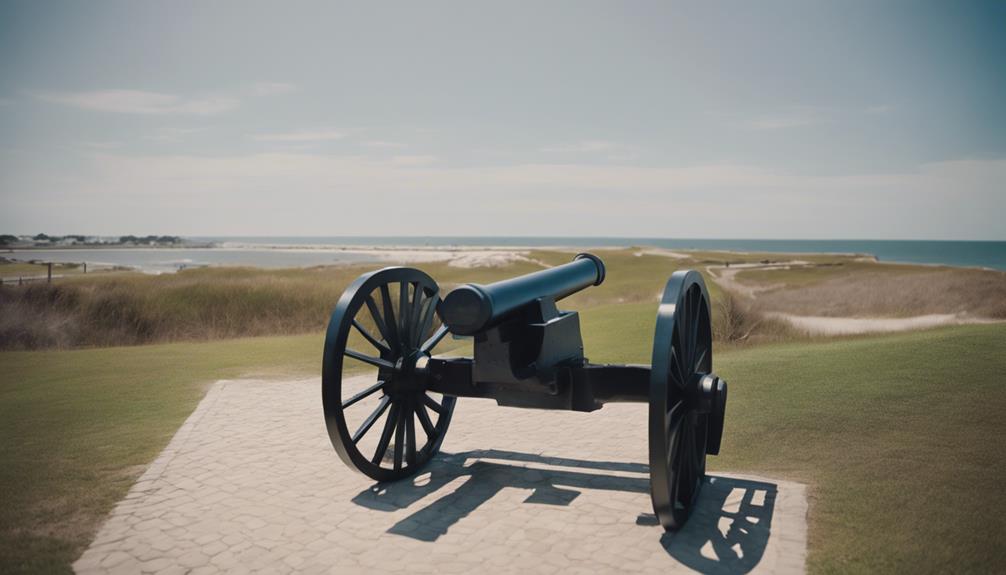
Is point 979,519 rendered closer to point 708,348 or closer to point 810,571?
point 810,571

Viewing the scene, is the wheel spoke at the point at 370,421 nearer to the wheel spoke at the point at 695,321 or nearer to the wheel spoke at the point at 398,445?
the wheel spoke at the point at 398,445

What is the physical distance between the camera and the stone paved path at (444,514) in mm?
4676

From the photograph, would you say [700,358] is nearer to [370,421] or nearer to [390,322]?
[390,322]

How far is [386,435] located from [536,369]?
151 cm

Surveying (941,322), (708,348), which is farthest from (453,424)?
(941,322)

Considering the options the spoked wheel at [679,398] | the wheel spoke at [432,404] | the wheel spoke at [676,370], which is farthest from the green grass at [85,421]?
the wheel spoke at [676,370]

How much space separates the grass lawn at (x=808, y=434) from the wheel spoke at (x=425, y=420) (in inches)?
103

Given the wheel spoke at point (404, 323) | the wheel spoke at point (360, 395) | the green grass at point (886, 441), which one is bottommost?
the green grass at point (886, 441)

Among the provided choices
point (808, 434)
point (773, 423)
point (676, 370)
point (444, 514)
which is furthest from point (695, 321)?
point (773, 423)

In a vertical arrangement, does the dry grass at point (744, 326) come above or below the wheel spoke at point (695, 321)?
below

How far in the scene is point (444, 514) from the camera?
5.54 m

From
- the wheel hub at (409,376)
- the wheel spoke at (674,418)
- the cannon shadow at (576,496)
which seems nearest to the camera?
the wheel spoke at (674,418)

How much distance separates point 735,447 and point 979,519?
2.43 metres

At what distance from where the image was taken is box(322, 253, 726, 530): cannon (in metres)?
4.87
